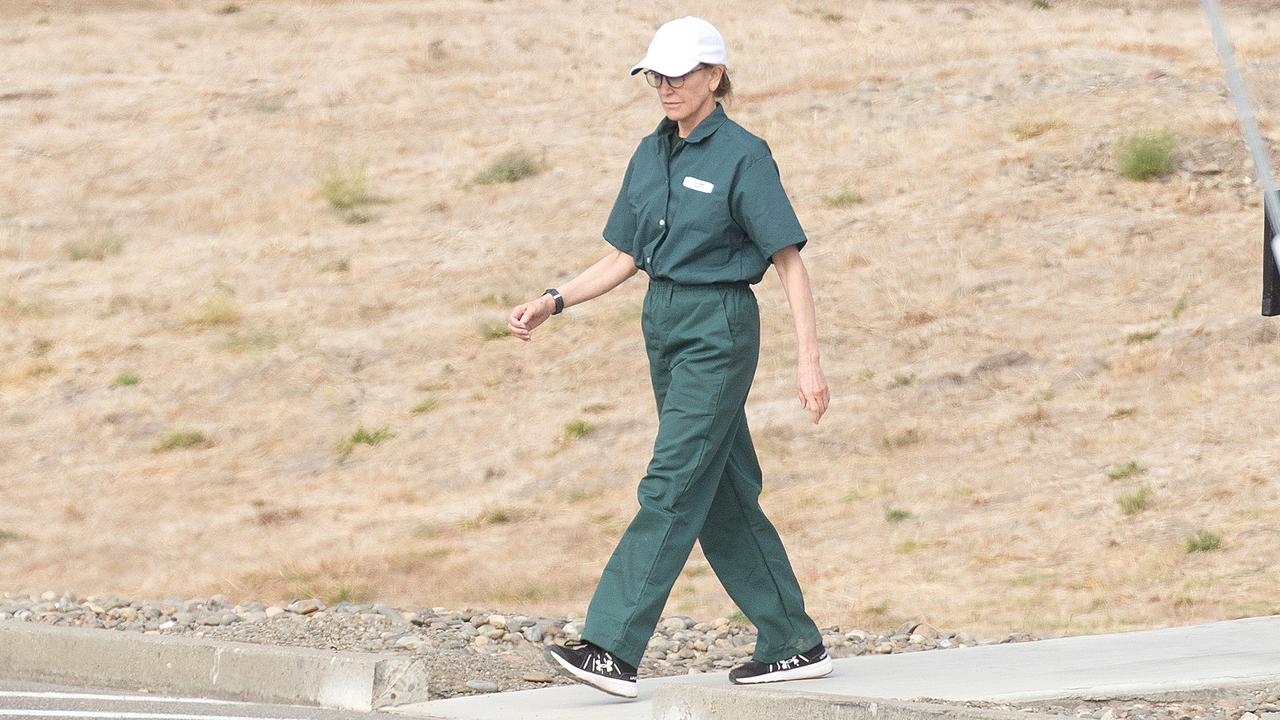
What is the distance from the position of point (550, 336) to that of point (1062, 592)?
7942 mm

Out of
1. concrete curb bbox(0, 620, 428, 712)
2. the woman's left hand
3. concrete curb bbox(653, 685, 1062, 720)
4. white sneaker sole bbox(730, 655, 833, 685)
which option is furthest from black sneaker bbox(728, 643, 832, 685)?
concrete curb bbox(0, 620, 428, 712)

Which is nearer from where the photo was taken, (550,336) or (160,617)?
(160,617)

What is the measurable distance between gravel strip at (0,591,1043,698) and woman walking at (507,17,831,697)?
0.86 m

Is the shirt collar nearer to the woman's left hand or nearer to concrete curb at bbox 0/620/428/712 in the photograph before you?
the woman's left hand

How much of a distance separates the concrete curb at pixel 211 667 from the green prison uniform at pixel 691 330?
68 centimetres

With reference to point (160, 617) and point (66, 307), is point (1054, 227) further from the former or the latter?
point (160, 617)

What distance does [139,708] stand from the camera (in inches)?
202

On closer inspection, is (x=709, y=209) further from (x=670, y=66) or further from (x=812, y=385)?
(x=812, y=385)

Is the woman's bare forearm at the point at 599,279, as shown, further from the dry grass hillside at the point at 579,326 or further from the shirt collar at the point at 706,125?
the dry grass hillside at the point at 579,326

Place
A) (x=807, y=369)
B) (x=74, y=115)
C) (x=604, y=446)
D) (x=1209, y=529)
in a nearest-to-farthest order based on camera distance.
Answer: (x=807, y=369), (x=1209, y=529), (x=604, y=446), (x=74, y=115)

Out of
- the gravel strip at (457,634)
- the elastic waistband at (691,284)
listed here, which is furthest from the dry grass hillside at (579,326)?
the elastic waistband at (691,284)

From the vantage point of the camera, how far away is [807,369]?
4773mm

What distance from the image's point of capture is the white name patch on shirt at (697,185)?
474 cm


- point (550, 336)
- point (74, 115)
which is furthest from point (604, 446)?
point (74, 115)
